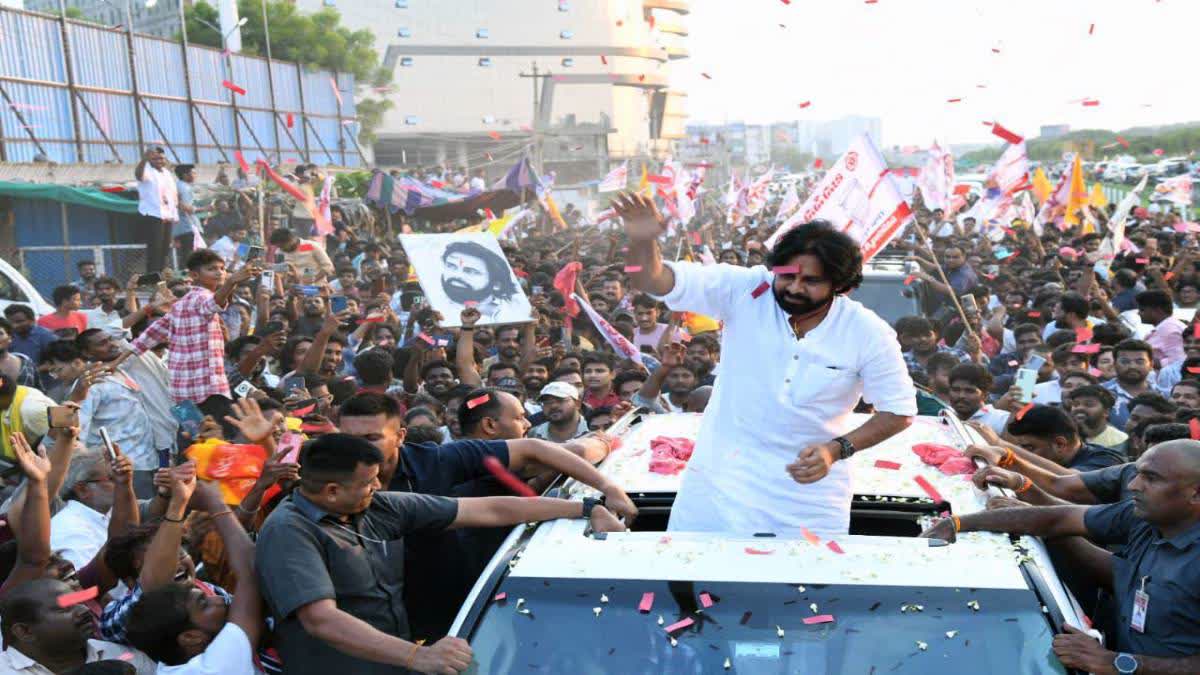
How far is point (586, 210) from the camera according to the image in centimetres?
4428

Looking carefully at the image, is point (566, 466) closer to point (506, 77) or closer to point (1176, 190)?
point (1176, 190)

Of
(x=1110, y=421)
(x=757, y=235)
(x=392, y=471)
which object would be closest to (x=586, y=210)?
(x=757, y=235)

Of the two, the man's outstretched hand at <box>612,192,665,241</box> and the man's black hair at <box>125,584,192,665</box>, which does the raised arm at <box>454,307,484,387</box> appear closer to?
the man's outstretched hand at <box>612,192,665,241</box>

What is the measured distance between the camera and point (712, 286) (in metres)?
4.30

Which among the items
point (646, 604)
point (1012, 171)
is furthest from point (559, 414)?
point (1012, 171)

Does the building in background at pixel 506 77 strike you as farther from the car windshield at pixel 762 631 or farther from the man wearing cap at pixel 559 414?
the car windshield at pixel 762 631

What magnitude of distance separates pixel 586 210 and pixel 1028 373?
37408mm

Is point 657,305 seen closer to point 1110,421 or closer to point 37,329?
point 1110,421

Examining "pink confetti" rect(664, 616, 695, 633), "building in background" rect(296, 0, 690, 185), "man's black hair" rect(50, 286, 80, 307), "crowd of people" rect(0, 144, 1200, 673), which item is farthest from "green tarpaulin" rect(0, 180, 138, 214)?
"building in background" rect(296, 0, 690, 185)

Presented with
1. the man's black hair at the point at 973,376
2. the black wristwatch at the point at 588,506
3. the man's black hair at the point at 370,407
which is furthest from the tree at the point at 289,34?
the black wristwatch at the point at 588,506

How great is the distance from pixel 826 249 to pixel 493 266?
699 cm

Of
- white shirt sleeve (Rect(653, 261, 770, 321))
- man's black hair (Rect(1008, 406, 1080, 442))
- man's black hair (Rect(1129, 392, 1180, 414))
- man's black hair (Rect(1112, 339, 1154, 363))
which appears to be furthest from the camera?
man's black hair (Rect(1112, 339, 1154, 363))

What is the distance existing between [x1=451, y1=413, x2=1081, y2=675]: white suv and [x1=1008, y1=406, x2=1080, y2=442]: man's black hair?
Answer: 2270 millimetres

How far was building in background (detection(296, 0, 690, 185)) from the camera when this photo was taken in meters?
74.6
